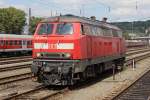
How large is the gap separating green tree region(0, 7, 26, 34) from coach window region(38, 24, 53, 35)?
7006 centimetres

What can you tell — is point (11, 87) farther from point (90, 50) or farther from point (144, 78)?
point (144, 78)

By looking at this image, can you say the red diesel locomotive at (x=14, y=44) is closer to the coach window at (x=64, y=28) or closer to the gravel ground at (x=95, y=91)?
the gravel ground at (x=95, y=91)

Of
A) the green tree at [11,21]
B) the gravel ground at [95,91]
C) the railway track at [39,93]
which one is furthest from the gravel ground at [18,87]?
the green tree at [11,21]

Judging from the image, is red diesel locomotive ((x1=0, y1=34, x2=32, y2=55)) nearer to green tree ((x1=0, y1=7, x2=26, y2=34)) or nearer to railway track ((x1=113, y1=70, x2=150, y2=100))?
railway track ((x1=113, y1=70, x2=150, y2=100))

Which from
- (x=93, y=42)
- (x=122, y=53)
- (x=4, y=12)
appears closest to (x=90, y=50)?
(x=93, y=42)

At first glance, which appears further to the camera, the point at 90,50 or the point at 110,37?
the point at 110,37

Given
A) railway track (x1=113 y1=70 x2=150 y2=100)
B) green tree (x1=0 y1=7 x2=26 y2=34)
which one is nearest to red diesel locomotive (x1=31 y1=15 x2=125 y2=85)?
railway track (x1=113 y1=70 x2=150 y2=100)

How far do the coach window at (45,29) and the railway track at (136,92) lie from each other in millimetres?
4117

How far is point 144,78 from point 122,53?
5.73 meters

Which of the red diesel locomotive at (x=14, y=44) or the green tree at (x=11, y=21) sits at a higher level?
the green tree at (x=11, y=21)

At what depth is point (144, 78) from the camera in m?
21.4

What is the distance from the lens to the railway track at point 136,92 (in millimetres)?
14450

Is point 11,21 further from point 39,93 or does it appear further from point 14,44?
point 39,93

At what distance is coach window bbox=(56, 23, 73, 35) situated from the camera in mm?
16641
